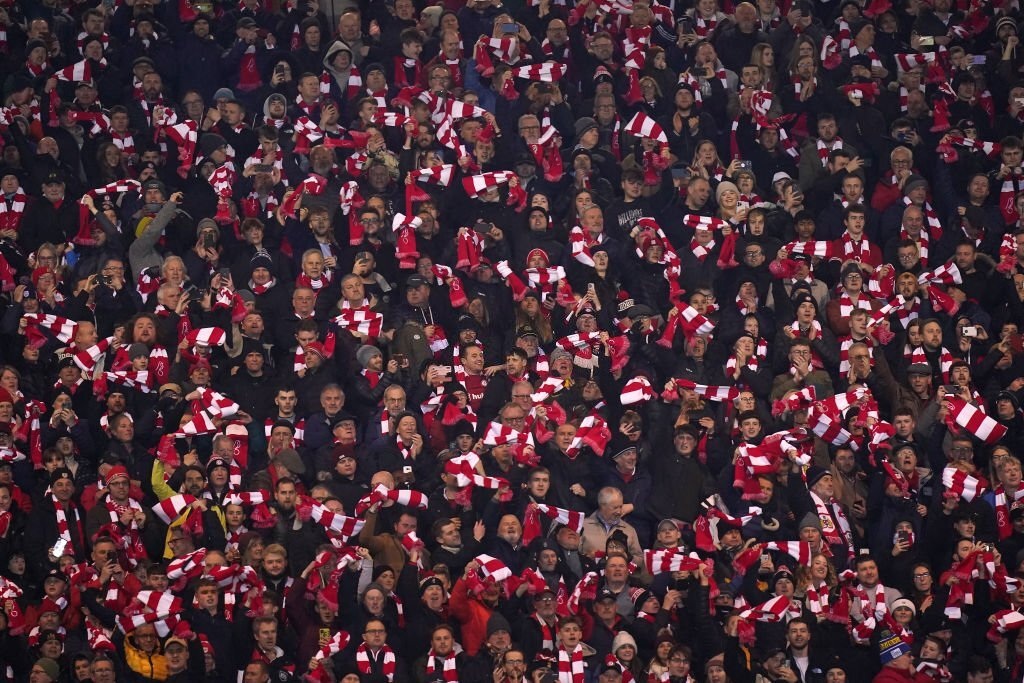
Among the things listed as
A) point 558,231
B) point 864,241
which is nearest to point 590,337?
point 558,231

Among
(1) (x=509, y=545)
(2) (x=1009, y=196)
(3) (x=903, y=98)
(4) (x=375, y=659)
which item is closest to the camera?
(4) (x=375, y=659)

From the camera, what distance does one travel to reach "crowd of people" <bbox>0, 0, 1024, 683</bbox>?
1739 cm


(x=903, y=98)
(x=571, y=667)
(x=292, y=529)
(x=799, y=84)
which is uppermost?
(x=799, y=84)

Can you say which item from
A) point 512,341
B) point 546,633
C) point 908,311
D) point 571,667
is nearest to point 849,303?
point 908,311

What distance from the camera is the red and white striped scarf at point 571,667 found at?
16953mm

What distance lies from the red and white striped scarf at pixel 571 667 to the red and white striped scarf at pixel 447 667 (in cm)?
78

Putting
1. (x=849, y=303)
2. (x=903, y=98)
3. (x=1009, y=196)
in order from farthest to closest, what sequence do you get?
(x=903, y=98) → (x=1009, y=196) → (x=849, y=303)

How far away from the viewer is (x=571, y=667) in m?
17.0

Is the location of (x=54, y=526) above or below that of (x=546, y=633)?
above

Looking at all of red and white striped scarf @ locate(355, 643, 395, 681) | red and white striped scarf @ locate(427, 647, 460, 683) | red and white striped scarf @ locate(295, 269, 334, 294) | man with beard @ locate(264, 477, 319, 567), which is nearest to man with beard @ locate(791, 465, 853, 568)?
red and white striped scarf @ locate(427, 647, 460, 683)

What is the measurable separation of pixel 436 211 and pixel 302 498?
3566 millimetres

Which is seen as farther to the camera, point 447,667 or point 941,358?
point 941,358

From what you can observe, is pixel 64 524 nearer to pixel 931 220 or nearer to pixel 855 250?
pixel 855 250

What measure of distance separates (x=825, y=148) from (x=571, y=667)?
21.6ft
